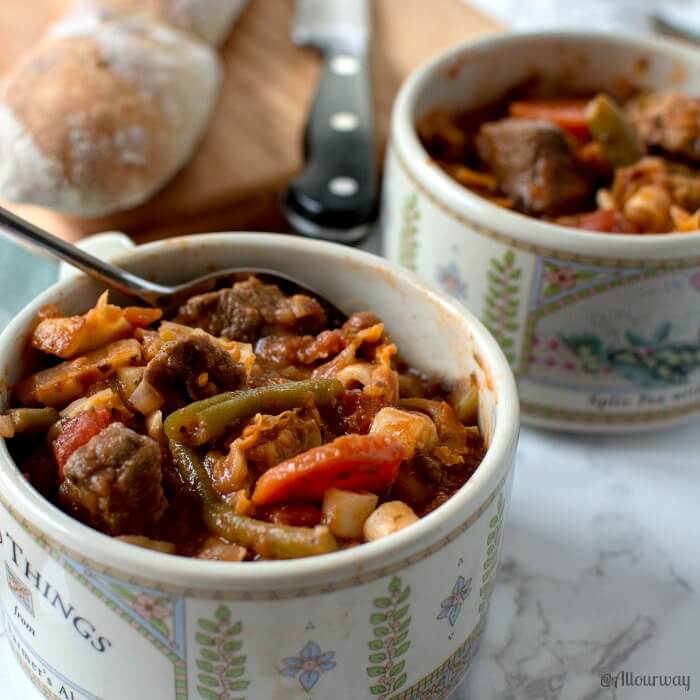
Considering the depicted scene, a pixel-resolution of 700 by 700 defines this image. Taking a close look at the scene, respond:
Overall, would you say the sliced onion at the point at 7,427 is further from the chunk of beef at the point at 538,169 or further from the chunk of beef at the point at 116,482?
the chunk of beef at the point at 538,169

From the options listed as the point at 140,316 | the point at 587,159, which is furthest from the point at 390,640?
the point at 587,159

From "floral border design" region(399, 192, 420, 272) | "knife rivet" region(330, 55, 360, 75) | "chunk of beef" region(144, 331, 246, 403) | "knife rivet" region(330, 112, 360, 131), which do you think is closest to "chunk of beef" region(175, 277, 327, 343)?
"chunk of beef" region(144, 331, 246, 403)

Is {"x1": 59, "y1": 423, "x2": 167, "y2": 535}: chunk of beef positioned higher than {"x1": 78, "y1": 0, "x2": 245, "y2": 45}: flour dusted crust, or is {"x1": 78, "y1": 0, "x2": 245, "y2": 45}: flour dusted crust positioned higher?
{"x1": 59, "y1": 423, "x2": 167, "y2": 535}: chunk of beef

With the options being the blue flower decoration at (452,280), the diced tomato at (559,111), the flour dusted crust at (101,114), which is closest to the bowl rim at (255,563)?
the blue flower decoration at (452,280)

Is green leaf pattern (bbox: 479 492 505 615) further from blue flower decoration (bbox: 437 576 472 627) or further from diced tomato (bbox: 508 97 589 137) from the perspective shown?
diced tomato (bbox: 508 97 589 137)

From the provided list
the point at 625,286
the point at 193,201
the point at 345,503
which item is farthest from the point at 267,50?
the point at 345,503

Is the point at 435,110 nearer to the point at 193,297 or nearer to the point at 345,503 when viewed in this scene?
the point at 193,297
